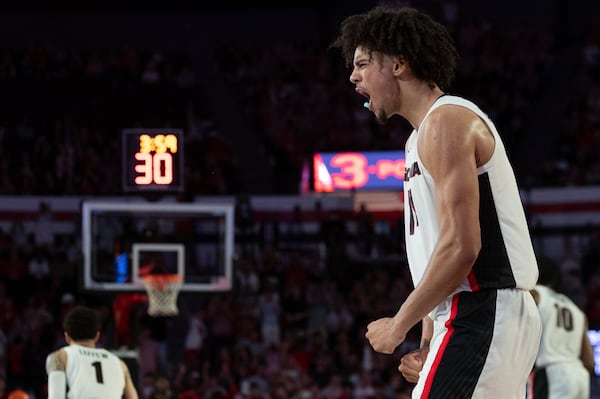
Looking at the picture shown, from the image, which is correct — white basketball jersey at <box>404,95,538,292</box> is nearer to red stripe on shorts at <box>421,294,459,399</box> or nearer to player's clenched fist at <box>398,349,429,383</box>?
red stripe on shorts at <box>421,294,459,399</box>

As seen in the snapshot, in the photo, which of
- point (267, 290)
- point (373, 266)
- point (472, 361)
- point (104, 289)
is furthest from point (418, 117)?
point (373, 266)

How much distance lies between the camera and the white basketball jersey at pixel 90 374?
7453 millimetres

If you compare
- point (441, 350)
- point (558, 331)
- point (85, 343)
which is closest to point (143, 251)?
point (85, 343)

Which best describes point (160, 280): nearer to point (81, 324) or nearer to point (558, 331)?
point (81, 324)

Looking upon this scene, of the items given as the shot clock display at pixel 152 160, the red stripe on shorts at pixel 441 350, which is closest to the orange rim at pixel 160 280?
the shot clock display at pixel 152 160

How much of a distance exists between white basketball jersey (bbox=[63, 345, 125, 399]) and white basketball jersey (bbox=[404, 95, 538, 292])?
13.5 feet

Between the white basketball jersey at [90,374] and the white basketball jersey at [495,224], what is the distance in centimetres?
411

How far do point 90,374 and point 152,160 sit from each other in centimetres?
379

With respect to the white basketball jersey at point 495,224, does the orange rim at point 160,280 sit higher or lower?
lower

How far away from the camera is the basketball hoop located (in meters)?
12.0

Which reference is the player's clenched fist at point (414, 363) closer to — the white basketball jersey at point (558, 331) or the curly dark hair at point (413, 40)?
the curly dark hair at point (413, 40)

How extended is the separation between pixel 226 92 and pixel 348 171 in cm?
604

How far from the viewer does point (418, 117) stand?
13.3 feet

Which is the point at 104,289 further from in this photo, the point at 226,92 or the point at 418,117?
the point at 226,92
